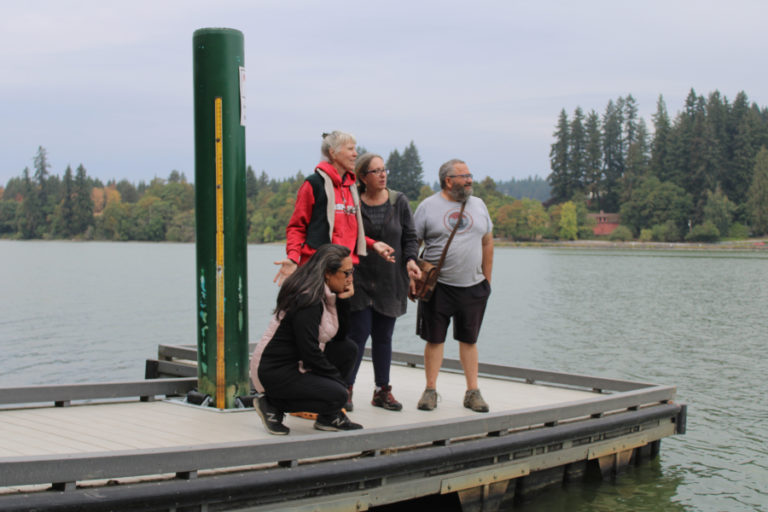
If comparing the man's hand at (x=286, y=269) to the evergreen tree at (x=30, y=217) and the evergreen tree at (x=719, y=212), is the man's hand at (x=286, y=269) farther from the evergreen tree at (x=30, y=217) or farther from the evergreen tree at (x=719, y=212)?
the evergreen tree at (x=30, y=217)

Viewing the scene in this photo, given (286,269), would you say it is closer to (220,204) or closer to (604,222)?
(220,204)

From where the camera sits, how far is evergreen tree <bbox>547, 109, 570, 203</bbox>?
529 ft

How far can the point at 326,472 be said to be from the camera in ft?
16.3

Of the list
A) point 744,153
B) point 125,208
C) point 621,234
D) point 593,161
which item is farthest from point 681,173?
point 125,208

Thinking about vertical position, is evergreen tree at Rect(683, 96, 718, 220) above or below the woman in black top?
above

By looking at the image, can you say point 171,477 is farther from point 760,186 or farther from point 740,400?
point 760,186

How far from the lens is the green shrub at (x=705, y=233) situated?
124000mm

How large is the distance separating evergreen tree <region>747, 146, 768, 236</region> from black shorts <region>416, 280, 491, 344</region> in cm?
13016

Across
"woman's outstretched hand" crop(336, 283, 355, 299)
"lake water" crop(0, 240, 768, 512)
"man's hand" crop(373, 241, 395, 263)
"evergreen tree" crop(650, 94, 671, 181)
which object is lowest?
"lake water" crop(0, 240, 768, 512)

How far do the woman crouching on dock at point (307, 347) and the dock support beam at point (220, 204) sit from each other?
3.30ft

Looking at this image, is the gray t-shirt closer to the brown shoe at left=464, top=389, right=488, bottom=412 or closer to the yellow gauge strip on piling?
the brown shoe at left=464, top=389, right=488, bottom=412

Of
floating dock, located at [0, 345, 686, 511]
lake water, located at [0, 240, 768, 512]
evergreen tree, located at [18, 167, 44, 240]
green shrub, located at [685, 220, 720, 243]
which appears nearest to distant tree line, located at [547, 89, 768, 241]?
green shrub, located at [685, 220, 720, 243]

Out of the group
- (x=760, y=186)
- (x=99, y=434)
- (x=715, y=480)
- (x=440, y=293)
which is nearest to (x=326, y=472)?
(x=99, y=434)

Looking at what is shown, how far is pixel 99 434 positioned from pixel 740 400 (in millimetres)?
11135
